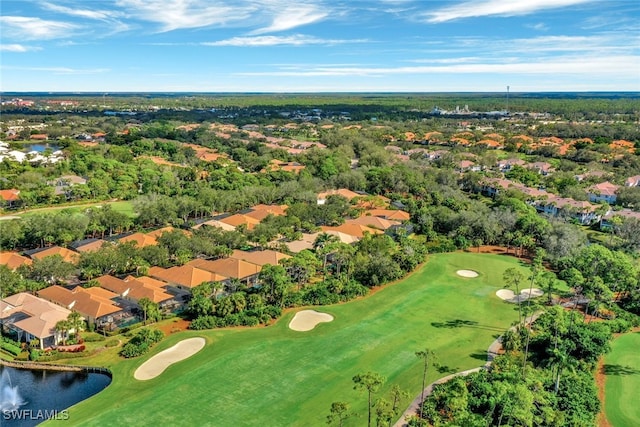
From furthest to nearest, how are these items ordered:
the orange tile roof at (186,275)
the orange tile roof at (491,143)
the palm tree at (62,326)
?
1. the orange tile roof at (491,143)
2. the orange tile roof at (186,275)
3. the palm tree at (62,326)

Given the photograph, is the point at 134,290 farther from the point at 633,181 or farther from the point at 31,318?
the point at 633,181

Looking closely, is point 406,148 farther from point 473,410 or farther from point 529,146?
point 473,410

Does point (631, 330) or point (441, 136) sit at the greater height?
point (441, 136)

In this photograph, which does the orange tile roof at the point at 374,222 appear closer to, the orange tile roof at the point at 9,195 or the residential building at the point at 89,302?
the residential building at the point at 89,302

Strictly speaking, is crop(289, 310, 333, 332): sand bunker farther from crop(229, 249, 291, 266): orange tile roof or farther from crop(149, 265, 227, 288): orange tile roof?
crop(149, 265, 227, 288): orange tile roof

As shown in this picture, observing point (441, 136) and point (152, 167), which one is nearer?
point (152, 167)

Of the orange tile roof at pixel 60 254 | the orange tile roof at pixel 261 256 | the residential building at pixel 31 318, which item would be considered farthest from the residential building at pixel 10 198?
the orange tile roof at pixel 261 256

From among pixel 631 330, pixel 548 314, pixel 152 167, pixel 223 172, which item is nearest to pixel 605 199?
pixel 631 330
